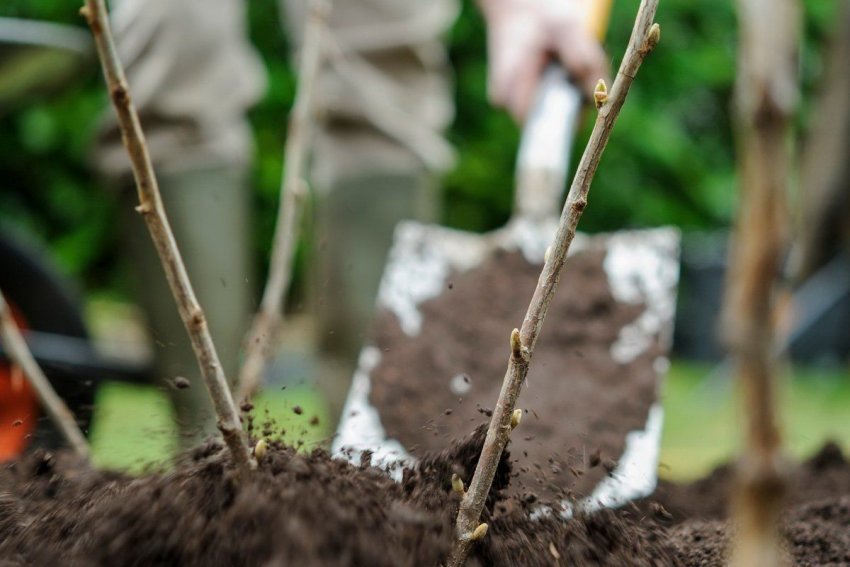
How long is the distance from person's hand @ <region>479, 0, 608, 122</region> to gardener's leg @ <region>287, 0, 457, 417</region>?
24cm

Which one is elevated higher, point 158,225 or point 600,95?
point 600,95

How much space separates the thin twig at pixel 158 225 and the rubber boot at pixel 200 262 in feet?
4.10

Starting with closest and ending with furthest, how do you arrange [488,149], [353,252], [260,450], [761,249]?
[761,249]
[260,450]
[353,252]
[488,149]

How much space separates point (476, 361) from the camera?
1906 millimetres

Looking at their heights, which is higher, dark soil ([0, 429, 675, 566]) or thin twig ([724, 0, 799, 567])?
thin twig ([724, 0, 799, 567])

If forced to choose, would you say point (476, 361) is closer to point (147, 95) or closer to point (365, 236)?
point (365, 236)

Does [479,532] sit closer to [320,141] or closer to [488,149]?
[320,141]

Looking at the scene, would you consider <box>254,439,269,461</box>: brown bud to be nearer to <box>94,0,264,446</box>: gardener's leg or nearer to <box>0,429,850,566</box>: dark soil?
<box>0,429,850,566</box>: dark soil

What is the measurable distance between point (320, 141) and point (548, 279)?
185 centimetres

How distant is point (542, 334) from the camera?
1.95 m

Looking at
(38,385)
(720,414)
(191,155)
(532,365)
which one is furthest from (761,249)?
(720,414)

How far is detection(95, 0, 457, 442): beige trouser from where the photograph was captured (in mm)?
2180

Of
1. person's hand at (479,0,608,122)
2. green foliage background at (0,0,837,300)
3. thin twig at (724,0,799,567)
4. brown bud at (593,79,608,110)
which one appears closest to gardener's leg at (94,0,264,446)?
person's hand at (479,0,608,122)

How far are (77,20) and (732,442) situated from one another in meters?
2.97
